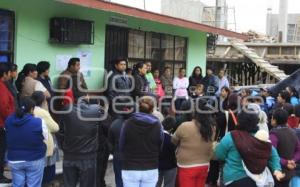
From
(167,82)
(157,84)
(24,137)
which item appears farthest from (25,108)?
(167,82)

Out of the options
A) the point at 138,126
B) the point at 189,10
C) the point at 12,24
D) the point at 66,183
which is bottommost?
the point at 66,183

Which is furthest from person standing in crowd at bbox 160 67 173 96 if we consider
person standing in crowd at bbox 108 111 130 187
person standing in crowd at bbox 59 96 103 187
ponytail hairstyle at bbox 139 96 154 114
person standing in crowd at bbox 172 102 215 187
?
ponytail hairstyle at bbox 139 96 154 114

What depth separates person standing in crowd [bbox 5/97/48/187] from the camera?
17.9ft

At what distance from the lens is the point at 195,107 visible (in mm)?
5781

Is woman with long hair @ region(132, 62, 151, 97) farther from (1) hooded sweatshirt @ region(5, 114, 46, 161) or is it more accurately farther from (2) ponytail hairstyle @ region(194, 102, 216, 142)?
(1) hooded sweatshirt @ region(5, 114, 46, 161)

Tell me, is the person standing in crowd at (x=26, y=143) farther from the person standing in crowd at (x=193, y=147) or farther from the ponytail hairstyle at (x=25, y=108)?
the person standing in crowd at (x=193, y=147)

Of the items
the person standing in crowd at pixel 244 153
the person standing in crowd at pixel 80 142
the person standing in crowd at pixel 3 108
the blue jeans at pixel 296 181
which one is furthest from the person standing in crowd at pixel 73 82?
the blue jeans at pixel 296 181

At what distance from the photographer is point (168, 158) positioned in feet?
19.7

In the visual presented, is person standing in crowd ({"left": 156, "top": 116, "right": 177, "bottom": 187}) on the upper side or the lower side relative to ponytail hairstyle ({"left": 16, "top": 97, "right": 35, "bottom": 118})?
lower

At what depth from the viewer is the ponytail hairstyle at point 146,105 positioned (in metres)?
5.37

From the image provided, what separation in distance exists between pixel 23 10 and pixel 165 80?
4.82m

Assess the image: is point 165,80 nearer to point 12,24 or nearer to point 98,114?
point 12,24

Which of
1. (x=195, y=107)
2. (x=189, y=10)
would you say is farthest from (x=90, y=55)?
(x=189, y=10)

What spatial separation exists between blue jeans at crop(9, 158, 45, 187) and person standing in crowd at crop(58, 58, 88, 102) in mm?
2105
